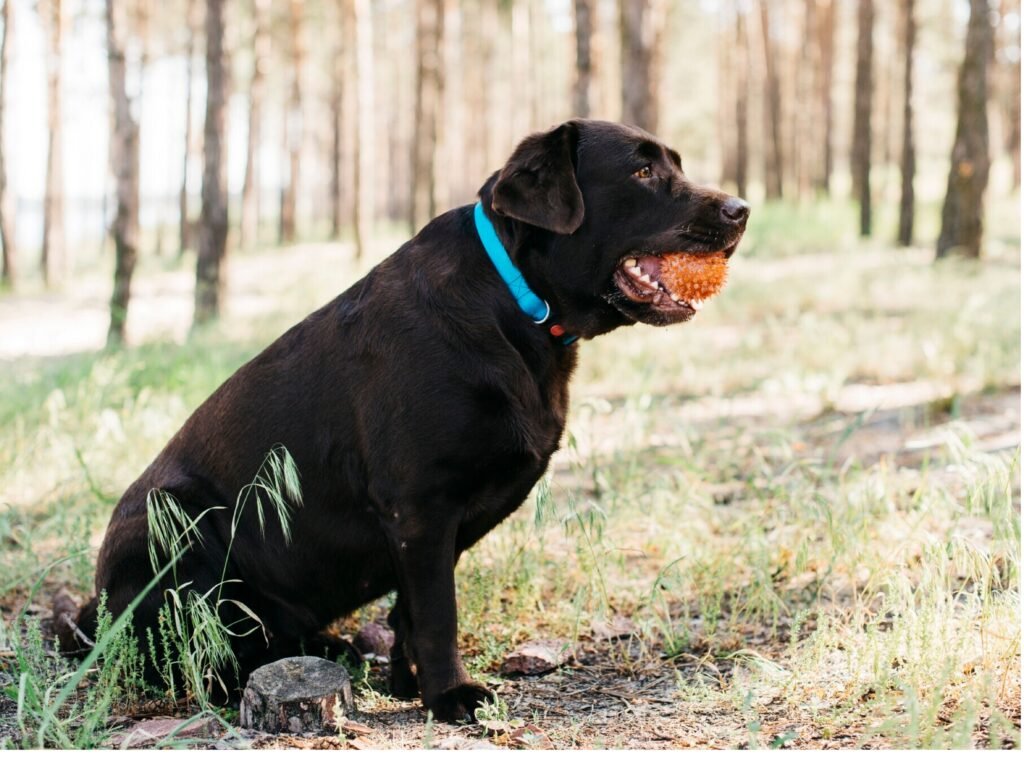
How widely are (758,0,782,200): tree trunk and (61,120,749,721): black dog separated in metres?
25.4

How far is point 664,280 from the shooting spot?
3213 mm

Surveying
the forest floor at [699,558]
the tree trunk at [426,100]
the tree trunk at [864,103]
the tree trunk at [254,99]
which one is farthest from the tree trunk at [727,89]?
the forest floor at [699,558]

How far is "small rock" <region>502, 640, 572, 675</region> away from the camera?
11.6 feet

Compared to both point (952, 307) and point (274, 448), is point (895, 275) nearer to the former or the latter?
point (952, 307)

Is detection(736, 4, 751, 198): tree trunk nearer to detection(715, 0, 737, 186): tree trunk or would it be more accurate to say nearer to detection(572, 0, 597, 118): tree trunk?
Result: detection(715, 0, 737, 186): tree trunk

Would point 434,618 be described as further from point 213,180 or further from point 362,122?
point 362,122

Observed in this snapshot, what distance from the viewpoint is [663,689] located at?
3318mm

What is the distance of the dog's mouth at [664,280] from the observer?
3207mm

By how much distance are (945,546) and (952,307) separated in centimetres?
753

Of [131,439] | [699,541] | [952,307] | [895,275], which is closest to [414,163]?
[895,275]

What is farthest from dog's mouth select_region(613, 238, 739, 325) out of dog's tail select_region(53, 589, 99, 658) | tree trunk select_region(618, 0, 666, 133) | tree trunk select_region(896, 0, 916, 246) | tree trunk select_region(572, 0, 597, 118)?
tree trunk select_region(896, 0, 916, 246)

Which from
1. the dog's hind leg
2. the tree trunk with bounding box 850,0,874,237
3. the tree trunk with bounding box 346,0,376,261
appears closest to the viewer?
the dog's hind leg

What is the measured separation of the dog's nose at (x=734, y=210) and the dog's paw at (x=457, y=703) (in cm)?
163

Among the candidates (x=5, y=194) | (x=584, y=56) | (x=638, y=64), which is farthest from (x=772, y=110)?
(x=5, y=194)
